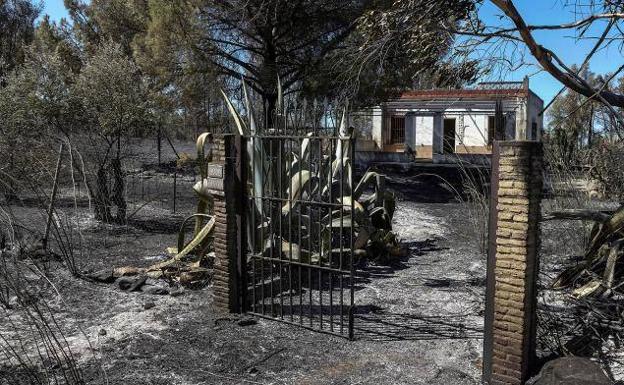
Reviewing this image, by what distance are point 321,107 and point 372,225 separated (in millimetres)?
3942

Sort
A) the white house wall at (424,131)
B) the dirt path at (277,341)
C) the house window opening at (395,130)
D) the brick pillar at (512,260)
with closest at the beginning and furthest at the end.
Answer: the brick pillar at (512,260), the dirt path at (277,341), the white house wall at (424,131), the house window opening at (395,130)

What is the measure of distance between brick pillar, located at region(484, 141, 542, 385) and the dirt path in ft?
1.33

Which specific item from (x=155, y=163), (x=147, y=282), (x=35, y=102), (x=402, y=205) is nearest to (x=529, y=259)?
(x=147, y=282)

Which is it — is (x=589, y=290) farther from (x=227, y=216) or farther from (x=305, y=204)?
(x=227, y=216)

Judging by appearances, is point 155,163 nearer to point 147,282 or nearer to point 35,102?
point 35,102

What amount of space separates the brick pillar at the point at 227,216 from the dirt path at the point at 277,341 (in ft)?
1.01

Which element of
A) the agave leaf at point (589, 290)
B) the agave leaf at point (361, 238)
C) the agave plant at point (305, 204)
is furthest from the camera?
the agave leaf at point (361, 238)

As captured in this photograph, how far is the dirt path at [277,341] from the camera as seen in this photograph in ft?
15.7

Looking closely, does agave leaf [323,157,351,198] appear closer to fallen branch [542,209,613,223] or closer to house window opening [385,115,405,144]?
fallen branch [542,209,613,223]

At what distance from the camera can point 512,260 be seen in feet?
14.6

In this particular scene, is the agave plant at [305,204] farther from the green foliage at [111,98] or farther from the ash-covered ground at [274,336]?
the green foliage at [111,98]

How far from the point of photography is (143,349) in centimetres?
524

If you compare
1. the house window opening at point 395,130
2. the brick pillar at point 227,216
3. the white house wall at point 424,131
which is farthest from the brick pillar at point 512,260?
the house window opening at point 395,130

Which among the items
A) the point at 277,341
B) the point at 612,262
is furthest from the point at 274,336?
the point at 612,262
